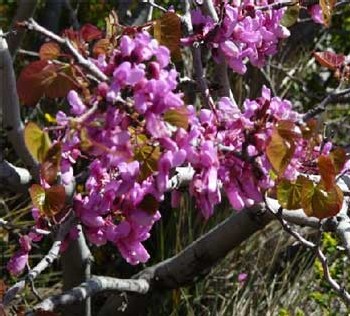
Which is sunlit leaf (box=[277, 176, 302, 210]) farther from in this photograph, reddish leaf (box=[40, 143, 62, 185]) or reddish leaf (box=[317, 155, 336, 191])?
reddish leaf (box=[40, 143, 62, 185])

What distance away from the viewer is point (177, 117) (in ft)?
4.49

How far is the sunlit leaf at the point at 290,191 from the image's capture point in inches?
65.0

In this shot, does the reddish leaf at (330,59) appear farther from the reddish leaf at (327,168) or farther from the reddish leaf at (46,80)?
the reddish leaf at (46,80)

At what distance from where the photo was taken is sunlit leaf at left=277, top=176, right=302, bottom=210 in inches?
65.0

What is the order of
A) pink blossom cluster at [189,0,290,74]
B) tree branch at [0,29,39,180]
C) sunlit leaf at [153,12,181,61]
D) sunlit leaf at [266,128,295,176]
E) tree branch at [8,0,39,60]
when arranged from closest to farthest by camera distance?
sunlit leaf at [266,128,295,176]
sunlit leaf at [153,12,181,61]
pink blossom cluster at [189,0,290,74]
tree branch at [0,29,39,180]
tree branch at [8,0,39,60]

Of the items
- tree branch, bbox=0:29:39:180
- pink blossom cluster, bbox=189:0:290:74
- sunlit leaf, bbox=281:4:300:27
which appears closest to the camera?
pink blossom cluster, bbox=189:0:290:74

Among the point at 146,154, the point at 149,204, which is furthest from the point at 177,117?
the point at 149,204

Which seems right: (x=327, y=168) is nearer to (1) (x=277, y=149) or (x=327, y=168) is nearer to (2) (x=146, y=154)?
(1) (x=277, y=149)

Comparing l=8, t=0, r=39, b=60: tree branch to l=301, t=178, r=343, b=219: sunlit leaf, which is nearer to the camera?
l=301, t=178, r=343, b=219: sunlit leaf

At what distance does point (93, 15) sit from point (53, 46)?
15.2ft

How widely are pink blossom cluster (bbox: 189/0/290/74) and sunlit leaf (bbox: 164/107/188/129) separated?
1.76ft

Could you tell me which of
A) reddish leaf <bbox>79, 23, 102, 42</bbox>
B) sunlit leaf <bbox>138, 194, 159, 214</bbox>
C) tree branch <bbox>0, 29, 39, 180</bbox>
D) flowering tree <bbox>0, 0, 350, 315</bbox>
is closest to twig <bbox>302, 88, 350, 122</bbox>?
flowering tree <bbox>0, 0, 350, 315</bbox>

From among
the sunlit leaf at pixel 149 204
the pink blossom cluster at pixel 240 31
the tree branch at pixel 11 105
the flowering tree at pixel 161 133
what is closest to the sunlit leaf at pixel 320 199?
the flowering tree at pixel 161 133

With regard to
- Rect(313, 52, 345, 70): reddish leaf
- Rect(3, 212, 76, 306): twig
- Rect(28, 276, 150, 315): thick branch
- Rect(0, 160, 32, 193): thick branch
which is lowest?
Rect(28, 276, 150, 315): thick branch
